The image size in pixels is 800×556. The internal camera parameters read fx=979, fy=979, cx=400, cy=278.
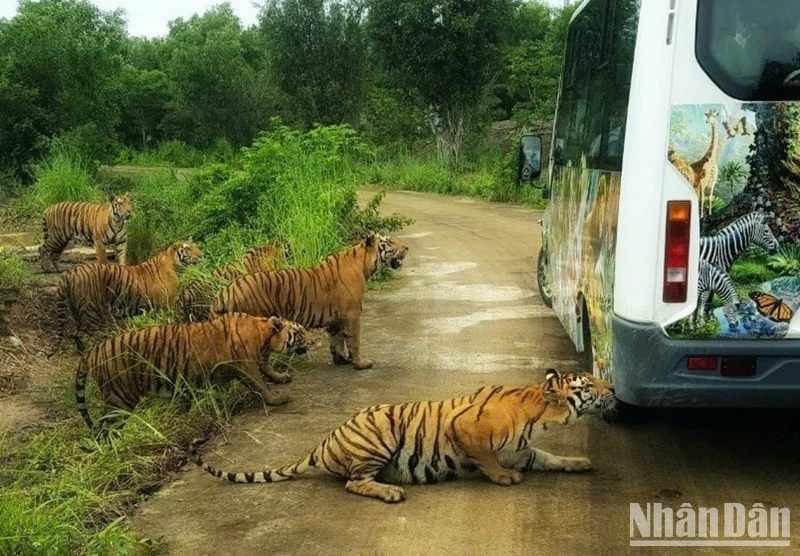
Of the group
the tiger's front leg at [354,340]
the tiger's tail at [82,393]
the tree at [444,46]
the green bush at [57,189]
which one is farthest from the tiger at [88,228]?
the tree at [444,46]

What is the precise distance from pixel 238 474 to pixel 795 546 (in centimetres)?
271

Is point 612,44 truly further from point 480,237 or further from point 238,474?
point 480,237

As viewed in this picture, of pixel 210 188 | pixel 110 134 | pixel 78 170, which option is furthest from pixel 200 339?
pixel 110 134

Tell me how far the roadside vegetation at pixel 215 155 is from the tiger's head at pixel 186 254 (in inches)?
6.6

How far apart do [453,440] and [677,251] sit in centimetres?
148

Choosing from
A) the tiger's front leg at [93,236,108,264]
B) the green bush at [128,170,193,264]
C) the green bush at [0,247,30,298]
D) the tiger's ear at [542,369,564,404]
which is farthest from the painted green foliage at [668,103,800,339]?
the tiger's front leg at [93,236,108,264]

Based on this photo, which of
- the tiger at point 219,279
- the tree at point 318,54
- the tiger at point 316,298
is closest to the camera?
the tiger at point 316,298

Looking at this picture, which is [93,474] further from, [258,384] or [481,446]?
[481,446]

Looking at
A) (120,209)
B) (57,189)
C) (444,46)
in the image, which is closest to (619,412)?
(120,209)

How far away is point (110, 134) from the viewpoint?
19906 millimetres

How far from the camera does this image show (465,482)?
504 centimetres

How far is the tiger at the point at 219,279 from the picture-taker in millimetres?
8461

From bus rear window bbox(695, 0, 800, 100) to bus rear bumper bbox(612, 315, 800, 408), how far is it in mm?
1109

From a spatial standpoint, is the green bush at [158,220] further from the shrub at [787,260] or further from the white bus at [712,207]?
the shrub at [787,260]
